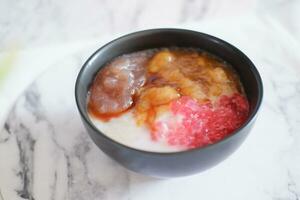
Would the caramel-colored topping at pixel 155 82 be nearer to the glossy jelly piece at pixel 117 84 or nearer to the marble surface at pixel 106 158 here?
the glossy jelly piece at pixel 117 84

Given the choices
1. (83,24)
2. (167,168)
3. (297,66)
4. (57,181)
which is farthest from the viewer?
(83,24)

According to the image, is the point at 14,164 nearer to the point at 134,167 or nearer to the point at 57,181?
the point at 57,181

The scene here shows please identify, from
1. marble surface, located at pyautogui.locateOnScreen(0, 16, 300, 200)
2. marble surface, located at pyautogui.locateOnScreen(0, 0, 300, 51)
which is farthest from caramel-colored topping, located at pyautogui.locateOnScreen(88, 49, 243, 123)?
marble surface, located at pyautogui.locateOnScreen(0, 0, 300, 51)

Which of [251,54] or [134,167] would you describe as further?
[251,54]

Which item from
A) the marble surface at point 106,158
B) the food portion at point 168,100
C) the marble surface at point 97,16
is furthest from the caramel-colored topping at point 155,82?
the marble surface at point 97,16

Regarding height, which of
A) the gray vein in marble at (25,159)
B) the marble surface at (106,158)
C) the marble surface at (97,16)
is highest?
the marble surface at (97,16)

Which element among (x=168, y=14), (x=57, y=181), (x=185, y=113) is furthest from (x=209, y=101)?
(x=168, y=14)
